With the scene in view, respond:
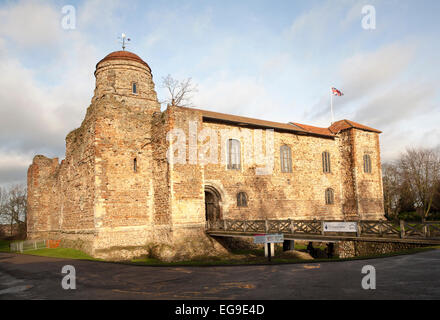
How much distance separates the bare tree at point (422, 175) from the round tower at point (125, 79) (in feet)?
109

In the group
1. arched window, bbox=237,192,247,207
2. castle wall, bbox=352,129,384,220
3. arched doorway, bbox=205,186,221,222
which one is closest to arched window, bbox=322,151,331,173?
castle wall, bbox=352,129,384,220

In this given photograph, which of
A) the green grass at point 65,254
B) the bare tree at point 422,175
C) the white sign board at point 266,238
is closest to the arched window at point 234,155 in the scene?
the white sign board at point 266,238

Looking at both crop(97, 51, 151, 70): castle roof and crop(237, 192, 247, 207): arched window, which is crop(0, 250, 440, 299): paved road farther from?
crop(97, 51, 151, 70): castle roof

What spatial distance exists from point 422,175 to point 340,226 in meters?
31.8

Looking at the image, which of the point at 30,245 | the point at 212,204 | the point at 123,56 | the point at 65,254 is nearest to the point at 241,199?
the point at 212,204

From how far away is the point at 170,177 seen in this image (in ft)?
61.2

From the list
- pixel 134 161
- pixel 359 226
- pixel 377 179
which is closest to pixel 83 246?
pixel 134 161

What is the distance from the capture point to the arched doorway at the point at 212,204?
21.5 metres

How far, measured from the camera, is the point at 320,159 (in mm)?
27812

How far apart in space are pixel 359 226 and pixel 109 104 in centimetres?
1524

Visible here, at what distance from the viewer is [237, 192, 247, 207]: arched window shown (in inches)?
880

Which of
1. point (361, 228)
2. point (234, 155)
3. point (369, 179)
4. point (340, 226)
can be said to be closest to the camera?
point (361, 228)

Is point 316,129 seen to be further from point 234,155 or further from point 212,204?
point 212,204

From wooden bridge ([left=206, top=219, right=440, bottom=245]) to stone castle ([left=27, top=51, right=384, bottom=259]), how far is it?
127cm
